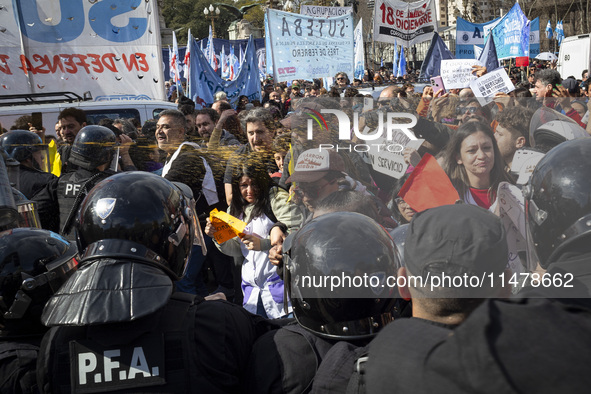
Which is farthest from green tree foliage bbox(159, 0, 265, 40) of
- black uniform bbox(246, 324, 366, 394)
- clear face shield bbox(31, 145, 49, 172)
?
black uniform bbox(246, 324, 366, 394)

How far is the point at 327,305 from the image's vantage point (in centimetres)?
190

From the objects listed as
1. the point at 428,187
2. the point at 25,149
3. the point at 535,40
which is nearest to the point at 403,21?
the point at 25,149

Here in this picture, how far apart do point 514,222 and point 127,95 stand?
7.22m

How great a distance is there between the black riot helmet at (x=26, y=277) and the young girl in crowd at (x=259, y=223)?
66.9 inches

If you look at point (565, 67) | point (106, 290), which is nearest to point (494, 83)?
point (106, 290)

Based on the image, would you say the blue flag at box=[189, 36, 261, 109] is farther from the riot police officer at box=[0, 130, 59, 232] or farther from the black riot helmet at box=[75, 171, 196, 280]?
the black riot helmet at box=[75, 171, 196, 280]

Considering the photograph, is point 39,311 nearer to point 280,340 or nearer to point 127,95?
point 280,340

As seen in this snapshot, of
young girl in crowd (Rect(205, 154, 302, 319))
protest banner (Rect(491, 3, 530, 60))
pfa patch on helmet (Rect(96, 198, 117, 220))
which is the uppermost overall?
Result: protest banner (Rect(491, 3, 530, 60))

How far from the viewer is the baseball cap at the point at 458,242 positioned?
154cm

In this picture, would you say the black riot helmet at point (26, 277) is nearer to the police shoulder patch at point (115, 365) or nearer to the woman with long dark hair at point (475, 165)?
the police shoulder patch at point (115, 365)

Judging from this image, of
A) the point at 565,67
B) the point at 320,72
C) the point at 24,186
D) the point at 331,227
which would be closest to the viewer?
the point at 331,227

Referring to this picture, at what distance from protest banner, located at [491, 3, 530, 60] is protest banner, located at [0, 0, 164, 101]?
748cm

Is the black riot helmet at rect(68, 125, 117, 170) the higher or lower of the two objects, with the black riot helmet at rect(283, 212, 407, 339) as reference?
higher

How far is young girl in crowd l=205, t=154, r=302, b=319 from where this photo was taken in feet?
12.8
